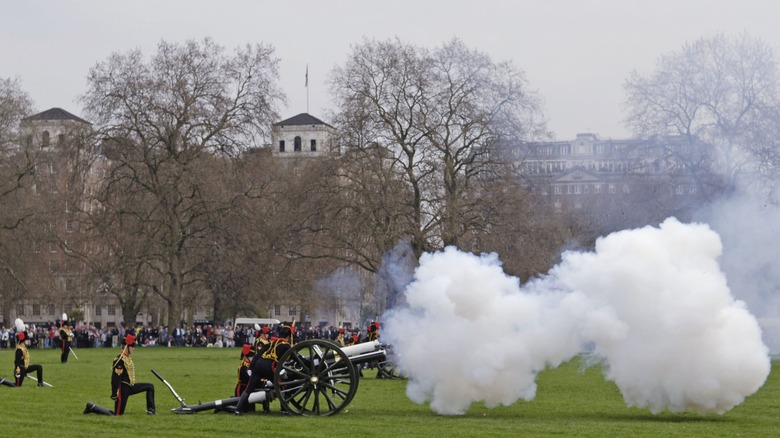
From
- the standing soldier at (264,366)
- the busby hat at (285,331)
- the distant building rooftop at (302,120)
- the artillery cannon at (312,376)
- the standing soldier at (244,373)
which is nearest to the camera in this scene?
the artillery cannon at (312,376)

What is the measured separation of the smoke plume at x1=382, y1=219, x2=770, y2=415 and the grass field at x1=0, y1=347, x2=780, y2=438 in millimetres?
677

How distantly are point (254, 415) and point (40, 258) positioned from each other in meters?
69.1

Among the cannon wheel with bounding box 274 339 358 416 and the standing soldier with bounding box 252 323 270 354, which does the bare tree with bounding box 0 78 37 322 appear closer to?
the standing soldier with bounding box 252 323 270 354

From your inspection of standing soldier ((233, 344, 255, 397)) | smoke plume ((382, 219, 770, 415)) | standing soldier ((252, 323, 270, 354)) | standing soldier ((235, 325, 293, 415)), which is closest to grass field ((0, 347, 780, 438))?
standing soldier ((235, 325, 293, 415))

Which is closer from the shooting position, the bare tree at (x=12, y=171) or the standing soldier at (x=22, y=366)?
the standing soldier at (x=22, y=366)

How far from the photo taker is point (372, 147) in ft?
227

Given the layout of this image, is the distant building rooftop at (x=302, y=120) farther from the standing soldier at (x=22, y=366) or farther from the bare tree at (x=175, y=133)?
the standing soldier at (x=22, y=366)

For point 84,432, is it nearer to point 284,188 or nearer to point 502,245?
point 502,245

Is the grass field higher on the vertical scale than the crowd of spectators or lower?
lower

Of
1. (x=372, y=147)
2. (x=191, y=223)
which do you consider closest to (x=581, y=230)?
(x=372, y=147)

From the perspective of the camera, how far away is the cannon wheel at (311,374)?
82.7 ft

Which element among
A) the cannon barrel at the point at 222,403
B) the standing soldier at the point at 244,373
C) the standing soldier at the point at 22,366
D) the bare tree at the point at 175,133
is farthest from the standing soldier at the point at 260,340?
the bare tree at the point at 175,133

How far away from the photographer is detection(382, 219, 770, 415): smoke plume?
23953mm

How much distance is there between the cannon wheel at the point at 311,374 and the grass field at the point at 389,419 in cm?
50
